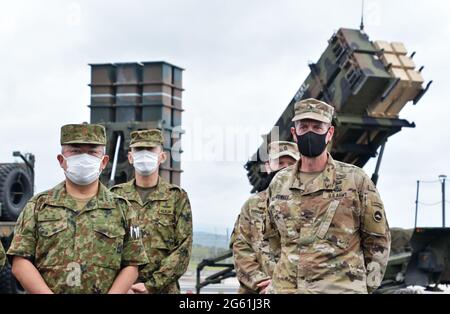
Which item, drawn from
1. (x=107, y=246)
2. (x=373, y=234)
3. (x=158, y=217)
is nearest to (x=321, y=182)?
(x=373, y=234)

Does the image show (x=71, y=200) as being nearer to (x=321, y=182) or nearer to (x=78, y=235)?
(x=78, y=235)

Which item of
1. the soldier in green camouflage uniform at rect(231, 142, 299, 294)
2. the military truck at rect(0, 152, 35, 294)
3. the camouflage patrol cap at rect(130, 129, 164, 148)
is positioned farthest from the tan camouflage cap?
the military truck at rect(0, 152, 35, 294)

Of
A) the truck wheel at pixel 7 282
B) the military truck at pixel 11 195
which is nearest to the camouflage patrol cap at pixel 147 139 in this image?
the military truck at pixel 11 195

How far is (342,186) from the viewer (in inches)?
195

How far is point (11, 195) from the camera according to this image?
1379 cm

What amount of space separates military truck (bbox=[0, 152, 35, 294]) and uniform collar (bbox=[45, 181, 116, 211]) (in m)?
8.42

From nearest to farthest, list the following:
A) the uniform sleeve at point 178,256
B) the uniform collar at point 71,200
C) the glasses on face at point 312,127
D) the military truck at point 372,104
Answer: the uniform collar at point 71,200 < the glasses on face at point 312,127 < the uniform sleeve at point 178,256 < the military truck at point 372,104

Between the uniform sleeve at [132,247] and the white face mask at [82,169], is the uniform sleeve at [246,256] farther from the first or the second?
the white face mask at [82,169]

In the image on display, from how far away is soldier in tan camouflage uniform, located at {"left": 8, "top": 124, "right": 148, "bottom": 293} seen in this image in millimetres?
4770

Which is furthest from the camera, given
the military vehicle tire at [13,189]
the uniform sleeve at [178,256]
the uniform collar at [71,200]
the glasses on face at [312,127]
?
the military vehicle tire at [13,189]

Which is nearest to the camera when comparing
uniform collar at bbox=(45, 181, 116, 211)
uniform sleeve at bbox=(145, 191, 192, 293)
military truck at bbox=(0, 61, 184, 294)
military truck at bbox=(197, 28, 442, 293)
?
uniform collar at bbox=(45, 181, 116, 211)

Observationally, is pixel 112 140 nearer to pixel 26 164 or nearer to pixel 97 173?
pixel 26 164

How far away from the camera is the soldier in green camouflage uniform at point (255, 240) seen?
595cm

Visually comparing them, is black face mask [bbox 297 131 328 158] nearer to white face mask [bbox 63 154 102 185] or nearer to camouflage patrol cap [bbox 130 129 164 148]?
white face mask [bbox 63 154 102 185]
